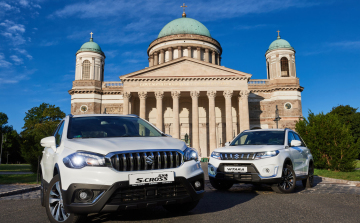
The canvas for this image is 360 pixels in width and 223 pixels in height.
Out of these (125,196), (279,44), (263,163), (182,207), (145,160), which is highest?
(279,44)

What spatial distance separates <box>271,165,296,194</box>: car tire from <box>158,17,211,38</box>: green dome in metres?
48.9

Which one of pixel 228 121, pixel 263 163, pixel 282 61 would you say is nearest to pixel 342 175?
pixel 263 163

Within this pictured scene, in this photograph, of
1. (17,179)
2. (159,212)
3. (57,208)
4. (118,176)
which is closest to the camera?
(118,176)

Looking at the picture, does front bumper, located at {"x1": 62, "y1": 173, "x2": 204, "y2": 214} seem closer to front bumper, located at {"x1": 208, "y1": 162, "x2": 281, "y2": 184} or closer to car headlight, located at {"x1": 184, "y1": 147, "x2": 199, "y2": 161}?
car headlight, located at {"x1": 184, "y1": 147, "x2": 199, "y2": 161}

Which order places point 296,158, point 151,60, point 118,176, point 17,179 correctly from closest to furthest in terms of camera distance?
point 118,176
point 296,158
point 17,179
point 151,60

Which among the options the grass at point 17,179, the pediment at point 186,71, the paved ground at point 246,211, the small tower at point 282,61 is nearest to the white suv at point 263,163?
the paved ground at point 246,211

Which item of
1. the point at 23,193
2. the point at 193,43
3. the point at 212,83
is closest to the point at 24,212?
the point at 23,193

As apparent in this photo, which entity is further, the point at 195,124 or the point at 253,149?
the point at 195,124

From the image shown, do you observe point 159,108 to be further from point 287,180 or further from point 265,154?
point 265,154

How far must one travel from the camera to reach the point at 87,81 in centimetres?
4409

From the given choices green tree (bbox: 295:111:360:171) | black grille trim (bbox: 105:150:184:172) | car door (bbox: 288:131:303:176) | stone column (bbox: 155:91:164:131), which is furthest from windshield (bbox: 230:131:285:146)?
stone column (bbox: 155:91:164:131)

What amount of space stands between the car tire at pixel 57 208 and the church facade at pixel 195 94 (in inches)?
1274

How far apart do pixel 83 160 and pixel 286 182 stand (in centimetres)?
583

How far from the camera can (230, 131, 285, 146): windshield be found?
8.38 meters
